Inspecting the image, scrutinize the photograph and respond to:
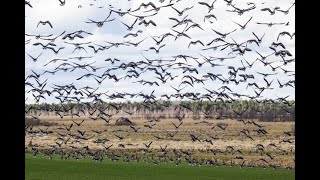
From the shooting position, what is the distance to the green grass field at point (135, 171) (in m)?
4.39

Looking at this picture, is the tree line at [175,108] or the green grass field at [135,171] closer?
the tree line at [175,108]

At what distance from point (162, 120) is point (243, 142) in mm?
732

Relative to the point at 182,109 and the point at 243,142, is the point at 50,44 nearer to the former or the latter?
the point at 182,109

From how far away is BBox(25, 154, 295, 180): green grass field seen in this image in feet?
14.4

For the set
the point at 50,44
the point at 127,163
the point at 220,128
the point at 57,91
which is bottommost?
the point at 127,163

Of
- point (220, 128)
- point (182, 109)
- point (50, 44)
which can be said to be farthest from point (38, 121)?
point (220, 128)

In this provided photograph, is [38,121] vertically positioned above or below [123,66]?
below

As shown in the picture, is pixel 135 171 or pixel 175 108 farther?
pixel 135 171

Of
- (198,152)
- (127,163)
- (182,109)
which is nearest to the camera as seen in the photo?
(182,109)

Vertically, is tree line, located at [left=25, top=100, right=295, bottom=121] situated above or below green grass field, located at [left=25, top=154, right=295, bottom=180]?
above

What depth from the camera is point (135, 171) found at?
16.2 feet

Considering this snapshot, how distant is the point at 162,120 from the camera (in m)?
3.36

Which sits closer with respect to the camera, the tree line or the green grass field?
the tree line

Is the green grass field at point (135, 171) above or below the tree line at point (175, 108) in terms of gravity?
below
